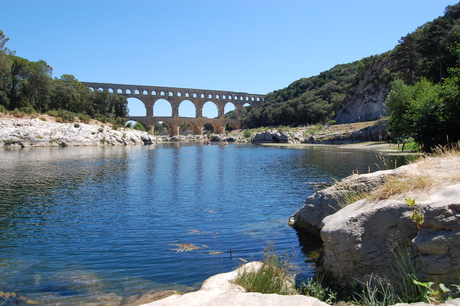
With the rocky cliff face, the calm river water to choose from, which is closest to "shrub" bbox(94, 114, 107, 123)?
the rocky cliff face

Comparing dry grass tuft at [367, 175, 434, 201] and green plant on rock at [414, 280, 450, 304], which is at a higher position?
dry grass tuft at [367, 175, 434, 201]

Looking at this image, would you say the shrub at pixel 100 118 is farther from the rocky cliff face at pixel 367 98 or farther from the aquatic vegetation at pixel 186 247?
the aquatic vegetation at pixel 186 247

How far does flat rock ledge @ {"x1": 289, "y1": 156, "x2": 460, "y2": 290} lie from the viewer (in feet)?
13.1

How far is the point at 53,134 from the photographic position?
154ft

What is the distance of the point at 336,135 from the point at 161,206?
4477cm

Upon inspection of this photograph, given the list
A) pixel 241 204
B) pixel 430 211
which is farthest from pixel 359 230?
pixel 241 204

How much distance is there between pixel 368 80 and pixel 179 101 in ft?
180

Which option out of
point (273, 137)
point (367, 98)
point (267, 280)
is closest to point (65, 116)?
point (273, 137)

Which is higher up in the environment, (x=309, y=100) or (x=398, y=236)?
(x=309, y=100)

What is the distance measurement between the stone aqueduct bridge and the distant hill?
25.7 feet

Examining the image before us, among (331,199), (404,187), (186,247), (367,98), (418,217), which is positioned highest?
(367,98)

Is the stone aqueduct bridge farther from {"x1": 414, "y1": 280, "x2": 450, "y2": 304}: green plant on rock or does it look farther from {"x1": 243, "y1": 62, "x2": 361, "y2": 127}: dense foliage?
{"x1": 414, "y1": 280, "x2": 450, "y2": 304}: green plant on rock

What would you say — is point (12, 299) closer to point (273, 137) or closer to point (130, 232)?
point (130, 232)

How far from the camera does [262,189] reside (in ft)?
48.4
